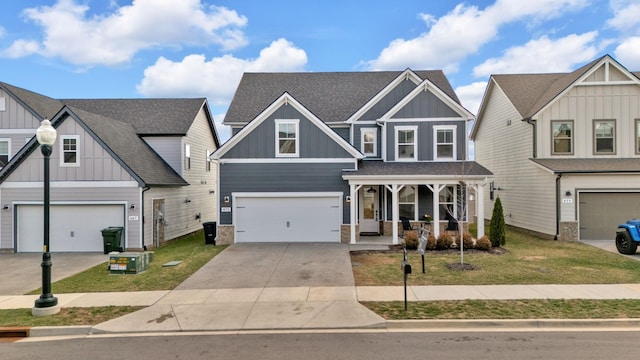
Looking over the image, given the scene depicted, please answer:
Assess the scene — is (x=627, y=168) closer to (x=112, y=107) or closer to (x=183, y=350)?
(x=183, y=350)

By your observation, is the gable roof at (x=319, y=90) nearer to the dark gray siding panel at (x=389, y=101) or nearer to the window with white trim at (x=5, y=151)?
the dark gray siding panel at (x=389, y=101)

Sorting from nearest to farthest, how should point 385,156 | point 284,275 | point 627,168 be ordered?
1. point 284,275
2. point 627,168
3. point 385,156

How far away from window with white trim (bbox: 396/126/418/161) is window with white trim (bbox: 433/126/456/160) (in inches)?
40.1

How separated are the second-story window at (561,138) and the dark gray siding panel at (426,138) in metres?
4.72

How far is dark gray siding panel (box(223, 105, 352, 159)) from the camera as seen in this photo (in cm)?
1806

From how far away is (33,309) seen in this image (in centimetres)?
855

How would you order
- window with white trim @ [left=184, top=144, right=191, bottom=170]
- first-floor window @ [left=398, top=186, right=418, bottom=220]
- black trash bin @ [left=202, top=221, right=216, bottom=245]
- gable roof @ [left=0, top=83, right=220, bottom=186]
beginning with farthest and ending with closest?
window with white trim @ [left=184, top=144, right=191, bottom=170], first-floor window @ [left=398, top=186, right=418, bottom=220], black trash bin @ [left=202, top=221, right=216, bottom=245], gable roof @ [left=0, top=83, right=220, bottom=186]

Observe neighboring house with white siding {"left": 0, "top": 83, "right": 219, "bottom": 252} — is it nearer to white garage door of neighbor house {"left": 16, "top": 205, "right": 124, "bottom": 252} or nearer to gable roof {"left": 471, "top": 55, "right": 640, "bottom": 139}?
white garage door of neighbor house {"left": 16, "top": 205, "right": 124, "bottom": 252}

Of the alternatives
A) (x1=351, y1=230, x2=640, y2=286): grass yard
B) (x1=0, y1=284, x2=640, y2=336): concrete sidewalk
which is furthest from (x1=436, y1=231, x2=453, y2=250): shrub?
(x1=0, y1=284, x2=640, y2=336): concrete sidewalk

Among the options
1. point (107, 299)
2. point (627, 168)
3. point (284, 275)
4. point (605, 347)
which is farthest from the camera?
point (627, 168)

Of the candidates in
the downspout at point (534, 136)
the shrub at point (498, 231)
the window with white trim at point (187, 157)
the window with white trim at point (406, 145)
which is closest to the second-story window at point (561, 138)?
the downspout at point (534, 136)

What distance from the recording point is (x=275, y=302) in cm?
920

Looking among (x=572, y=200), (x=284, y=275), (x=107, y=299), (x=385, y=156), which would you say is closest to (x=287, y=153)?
(x=385, y=156)

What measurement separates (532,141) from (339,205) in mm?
10685
